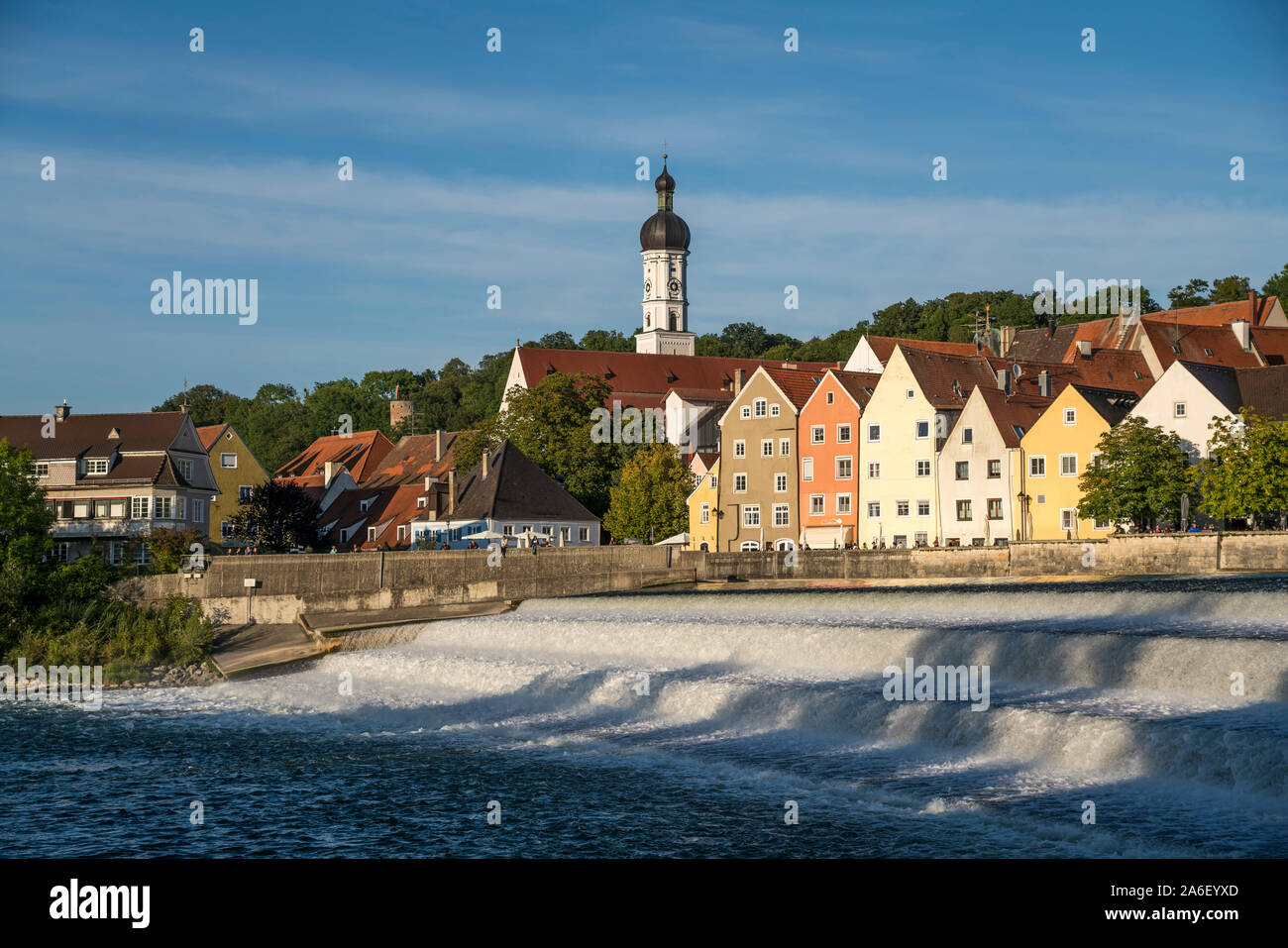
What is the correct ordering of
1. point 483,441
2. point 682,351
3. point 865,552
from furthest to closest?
point 682,351, point 483,441, point 865,552

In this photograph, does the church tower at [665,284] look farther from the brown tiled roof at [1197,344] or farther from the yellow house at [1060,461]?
the yellow house at [1060,461]

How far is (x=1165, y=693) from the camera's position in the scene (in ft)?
82.7

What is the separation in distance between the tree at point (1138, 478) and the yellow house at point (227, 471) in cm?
5459

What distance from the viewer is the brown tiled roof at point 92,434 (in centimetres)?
7631

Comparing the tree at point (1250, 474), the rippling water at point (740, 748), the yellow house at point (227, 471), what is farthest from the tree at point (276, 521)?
the tree at point (1250, 474)

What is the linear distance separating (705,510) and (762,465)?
4.75m

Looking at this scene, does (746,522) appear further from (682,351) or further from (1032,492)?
(682,351)

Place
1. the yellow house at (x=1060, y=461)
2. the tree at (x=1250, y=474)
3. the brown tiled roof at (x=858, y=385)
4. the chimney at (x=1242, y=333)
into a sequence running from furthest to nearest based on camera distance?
the chimney at (x=1242, y=333) → the brown tiled roof at (x=858, y=385) → the yellow house at (x=1060, y=461) → the tree at (x=1250, y=474)

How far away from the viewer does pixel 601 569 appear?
204ft

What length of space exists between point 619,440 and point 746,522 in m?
13.8

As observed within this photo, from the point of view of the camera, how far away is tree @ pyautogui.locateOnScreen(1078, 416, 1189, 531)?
187ft

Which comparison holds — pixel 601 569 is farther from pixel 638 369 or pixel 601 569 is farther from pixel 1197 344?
pixel 638 369

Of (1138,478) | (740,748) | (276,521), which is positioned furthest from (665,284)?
(740,748)
